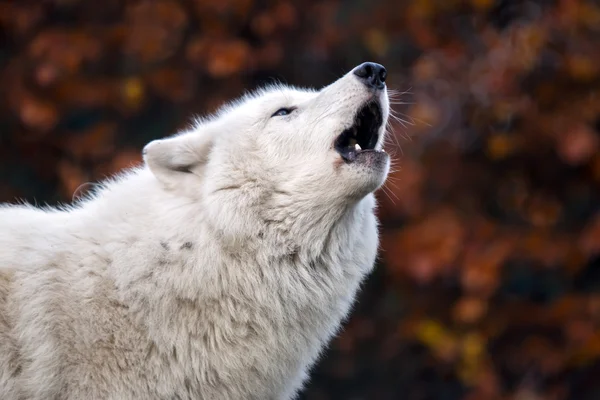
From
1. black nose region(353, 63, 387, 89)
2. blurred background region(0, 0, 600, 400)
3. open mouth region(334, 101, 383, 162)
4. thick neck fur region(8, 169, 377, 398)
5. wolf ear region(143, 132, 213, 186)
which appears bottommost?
thick neck fur region(8, 169, 377, 398)

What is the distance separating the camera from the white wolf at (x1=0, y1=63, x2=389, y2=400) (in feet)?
14.0

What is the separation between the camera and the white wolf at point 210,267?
428 centimetres

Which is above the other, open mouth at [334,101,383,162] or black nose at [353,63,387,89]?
black nose at [353,63,387,89]

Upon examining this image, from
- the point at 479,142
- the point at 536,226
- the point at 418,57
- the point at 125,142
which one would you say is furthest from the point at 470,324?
the point at 125,142

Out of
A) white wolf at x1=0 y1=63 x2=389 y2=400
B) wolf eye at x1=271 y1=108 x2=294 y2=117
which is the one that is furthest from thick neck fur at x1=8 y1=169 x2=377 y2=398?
wolf eye at x1=271 y1=108 x2=294 y2=117

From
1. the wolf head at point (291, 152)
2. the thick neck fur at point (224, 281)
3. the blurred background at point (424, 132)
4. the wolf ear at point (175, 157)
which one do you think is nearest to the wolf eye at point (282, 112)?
the wolf head at point (291, 152)

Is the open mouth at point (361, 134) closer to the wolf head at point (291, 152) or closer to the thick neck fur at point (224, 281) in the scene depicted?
the wolf head at point (291, 152)

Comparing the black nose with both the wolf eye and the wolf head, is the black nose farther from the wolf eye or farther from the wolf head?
the wolf eye

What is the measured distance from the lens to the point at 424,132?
10.0 m

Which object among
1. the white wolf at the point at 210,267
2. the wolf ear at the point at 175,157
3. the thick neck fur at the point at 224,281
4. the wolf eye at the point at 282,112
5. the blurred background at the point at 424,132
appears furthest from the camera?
the blurred background at the point at 424,132

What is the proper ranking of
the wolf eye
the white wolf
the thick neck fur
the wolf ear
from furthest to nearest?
the wolf eye, the wolf ear, the thick neck fur, the white wolf

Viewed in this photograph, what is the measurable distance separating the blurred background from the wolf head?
193 inches

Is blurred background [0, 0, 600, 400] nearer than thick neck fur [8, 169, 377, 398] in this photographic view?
No

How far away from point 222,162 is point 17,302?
112 cm
